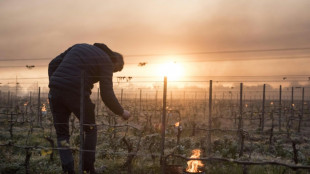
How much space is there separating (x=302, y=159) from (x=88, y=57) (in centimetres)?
660

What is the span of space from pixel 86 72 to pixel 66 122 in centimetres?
79

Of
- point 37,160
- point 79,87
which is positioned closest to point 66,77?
point 79,87

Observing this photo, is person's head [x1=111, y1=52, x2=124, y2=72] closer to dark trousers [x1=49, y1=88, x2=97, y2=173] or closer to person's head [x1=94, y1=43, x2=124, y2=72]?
person's head [x1=94, y1=43, x2=124, y2=72]

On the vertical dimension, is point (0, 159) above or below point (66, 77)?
below

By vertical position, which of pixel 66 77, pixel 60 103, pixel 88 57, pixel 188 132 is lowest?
pixel 188 132

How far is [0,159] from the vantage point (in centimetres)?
611

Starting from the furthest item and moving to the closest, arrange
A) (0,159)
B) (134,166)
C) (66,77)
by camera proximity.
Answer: (0,159) → (134,166) → (66,77)

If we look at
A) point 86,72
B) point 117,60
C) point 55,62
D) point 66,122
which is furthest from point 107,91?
point 55,62

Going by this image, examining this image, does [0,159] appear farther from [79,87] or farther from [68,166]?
[79,87]

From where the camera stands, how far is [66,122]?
420 centimetres

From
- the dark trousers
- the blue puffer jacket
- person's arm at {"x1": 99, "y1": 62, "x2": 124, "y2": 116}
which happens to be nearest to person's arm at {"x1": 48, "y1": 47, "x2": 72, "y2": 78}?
the blue puffer jacket

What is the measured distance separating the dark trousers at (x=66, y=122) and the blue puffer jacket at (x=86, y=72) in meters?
0.12

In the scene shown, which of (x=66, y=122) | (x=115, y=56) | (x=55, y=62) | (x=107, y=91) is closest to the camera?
(x=107, y=91)

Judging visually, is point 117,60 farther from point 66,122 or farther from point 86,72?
point 66,122
